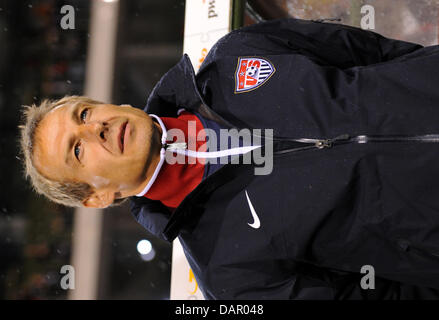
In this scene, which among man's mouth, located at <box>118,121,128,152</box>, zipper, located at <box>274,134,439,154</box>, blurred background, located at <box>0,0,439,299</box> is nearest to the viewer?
zipper, located at <box>274,134,439,154</box>

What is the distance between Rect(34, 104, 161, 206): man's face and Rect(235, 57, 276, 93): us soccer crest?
9.9 inches

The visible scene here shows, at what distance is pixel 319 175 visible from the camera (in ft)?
2.89

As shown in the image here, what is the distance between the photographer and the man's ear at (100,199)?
1130 millimetres

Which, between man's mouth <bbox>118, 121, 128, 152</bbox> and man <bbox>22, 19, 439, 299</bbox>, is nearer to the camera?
man <bbox>22, 19, 439, 299</bbox>

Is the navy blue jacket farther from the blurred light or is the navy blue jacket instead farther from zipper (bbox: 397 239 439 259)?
the blurred light

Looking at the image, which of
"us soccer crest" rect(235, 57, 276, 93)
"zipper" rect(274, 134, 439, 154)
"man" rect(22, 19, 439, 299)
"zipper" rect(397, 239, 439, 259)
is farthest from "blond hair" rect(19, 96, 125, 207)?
"zipper" rect(397, 239, 439, 259)

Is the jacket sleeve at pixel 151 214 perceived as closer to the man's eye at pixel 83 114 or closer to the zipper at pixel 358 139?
the man's eye at pixel 83 114

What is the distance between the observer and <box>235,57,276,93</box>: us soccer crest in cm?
99

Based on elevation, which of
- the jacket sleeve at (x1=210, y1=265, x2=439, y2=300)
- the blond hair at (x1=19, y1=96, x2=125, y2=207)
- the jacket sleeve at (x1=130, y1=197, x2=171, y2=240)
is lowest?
the jacket sleeve at (x1=210, y1=265, x2=439, y2=300)

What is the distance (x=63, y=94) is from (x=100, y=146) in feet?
3.80

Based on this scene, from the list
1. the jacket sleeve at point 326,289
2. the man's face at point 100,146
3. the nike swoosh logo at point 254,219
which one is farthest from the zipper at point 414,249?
the man's face at point 100,146

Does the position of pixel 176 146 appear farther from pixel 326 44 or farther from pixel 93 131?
pixel 326 44
